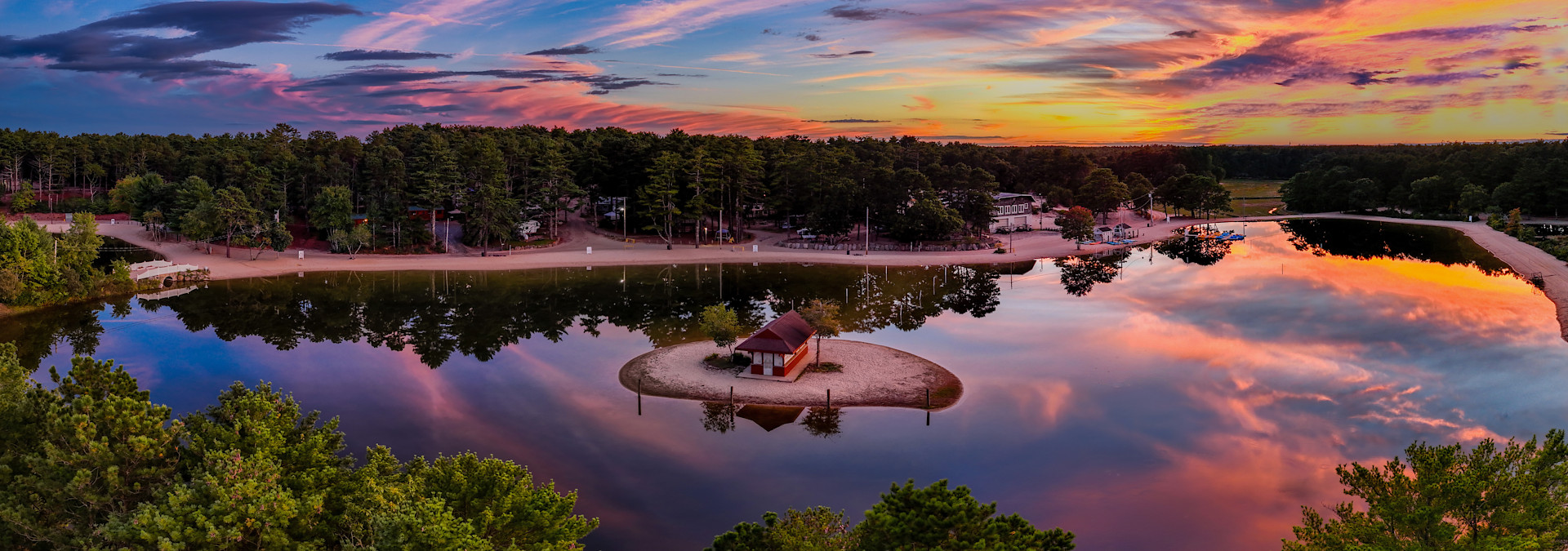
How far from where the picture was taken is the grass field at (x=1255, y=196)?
130m

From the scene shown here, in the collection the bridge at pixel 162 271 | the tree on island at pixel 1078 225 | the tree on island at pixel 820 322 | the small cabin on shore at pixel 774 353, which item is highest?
the tree on island at pixel 1078 225

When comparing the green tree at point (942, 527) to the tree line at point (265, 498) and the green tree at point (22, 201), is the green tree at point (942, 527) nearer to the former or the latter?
the tree line at point (265, 498)

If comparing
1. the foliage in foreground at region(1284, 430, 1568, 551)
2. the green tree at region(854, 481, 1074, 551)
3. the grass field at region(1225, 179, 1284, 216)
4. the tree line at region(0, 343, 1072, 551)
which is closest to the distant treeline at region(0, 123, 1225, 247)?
the grass field at region(1225, 179, 1284, 216)

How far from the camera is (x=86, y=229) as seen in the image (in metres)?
53.4

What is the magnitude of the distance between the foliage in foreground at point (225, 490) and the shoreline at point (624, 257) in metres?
53.2

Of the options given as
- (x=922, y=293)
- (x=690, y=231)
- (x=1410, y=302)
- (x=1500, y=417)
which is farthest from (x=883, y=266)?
(x=1500, y=417)

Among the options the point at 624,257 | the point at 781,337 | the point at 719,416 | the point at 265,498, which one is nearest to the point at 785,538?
the point at 265,498

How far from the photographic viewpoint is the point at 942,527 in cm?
1303

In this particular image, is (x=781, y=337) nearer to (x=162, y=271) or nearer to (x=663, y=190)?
(x=663, y=190)

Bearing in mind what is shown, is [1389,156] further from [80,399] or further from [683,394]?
[80,399]

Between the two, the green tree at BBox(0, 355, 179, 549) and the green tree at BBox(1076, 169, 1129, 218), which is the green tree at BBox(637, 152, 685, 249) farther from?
the green tree at BBox(0, 355, 179, 549)

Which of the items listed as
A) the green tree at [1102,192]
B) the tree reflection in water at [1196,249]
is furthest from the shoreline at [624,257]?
the green tree at [1102,192]

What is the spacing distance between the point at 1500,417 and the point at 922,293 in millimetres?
31764

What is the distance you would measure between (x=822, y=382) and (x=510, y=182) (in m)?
59.1
